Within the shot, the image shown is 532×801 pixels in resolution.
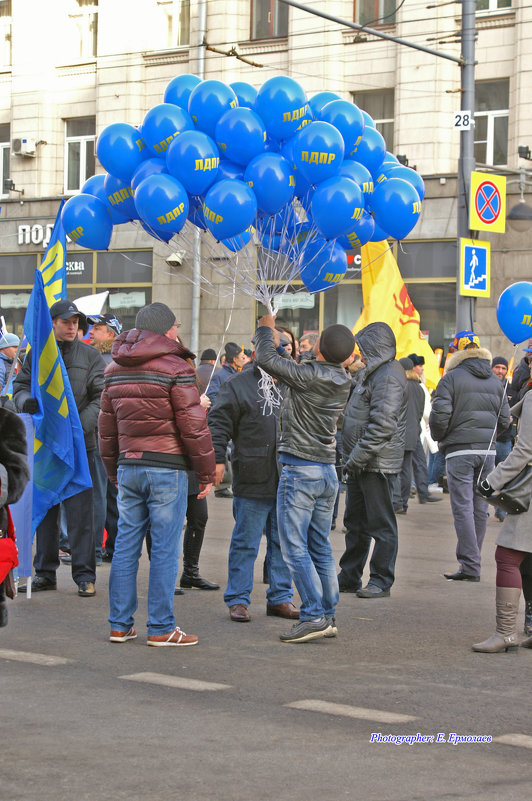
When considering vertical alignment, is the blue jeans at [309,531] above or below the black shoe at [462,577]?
above

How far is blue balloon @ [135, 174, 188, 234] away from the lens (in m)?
9.98

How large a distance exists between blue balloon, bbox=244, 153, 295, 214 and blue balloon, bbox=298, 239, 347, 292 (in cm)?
64

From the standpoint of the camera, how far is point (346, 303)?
1049 inches

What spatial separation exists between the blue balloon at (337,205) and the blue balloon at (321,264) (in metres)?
0.68

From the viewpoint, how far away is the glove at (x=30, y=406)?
9.00 meters

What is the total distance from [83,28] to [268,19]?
5237mm

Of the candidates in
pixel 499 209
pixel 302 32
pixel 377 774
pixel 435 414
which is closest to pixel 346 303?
pixel 302 32

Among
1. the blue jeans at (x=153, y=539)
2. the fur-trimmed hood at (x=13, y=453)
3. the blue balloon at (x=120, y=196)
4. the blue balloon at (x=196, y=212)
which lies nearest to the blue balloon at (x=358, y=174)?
the blue balloon at (x=196, y=212)

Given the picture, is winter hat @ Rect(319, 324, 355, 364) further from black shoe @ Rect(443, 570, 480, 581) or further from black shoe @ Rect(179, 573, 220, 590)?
black shoe @ Rect(443, 570, 480, 581)

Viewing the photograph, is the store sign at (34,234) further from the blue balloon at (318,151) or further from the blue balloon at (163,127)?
the blue balloon at (318,151)

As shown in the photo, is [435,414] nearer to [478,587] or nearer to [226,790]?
[478,587]

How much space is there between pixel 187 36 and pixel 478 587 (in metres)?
21.5

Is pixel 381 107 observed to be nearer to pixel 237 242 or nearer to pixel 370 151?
pixel 370 151

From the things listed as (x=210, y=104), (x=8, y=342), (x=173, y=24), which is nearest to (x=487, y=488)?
(x=210, y=104)
